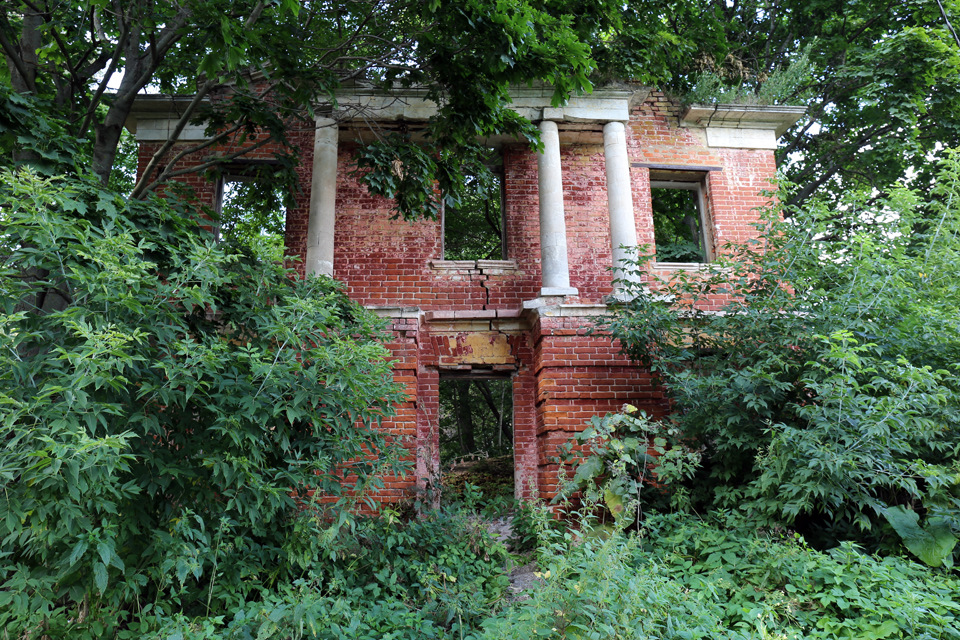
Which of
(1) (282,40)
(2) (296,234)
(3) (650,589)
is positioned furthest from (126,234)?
(2) (296,234)

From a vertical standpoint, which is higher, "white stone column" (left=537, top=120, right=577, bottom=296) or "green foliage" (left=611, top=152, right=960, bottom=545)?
"white stone column" (left=537, top=120, right=577, bottom=296)

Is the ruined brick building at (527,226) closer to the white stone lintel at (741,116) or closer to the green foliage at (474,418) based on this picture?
the white stone lintel at (741,116)

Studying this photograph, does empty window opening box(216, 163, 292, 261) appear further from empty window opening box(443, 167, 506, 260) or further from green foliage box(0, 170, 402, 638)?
empty window opening box(443, 167, 506, 260)

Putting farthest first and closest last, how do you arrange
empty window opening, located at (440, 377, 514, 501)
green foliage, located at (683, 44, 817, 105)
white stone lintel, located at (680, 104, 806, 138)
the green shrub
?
empty window opening, located at (440, 377, 514, 501), white stone lintel, located at (680, 104, 806, 138), green foliage, located at (683, 44, 817, 105), the green shrub

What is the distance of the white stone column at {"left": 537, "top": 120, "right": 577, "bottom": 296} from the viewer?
→ 8172 mm

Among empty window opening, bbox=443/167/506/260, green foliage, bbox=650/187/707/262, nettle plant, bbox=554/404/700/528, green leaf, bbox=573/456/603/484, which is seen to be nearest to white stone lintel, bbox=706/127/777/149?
green foliage, bbox=650/187/707/262

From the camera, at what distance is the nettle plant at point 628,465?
5656 millimetres

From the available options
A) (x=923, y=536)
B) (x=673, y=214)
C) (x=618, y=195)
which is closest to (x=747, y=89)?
(x=618, y=195)

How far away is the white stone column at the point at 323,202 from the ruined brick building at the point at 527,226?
2 cm

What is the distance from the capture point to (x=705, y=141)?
32.1 ft

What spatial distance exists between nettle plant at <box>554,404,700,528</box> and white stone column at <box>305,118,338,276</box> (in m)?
4.02

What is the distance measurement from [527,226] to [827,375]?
497cm

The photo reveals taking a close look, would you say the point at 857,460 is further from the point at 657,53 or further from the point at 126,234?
the point at 657,53

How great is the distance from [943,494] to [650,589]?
280 centimetres
